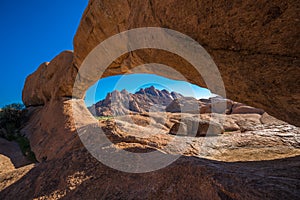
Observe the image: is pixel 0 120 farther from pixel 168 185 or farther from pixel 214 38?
pixel 214 38

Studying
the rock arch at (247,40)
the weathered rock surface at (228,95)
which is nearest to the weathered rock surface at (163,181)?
Answer: the weathered rock surface at (228,95)

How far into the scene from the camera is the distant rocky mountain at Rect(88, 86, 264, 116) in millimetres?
20819

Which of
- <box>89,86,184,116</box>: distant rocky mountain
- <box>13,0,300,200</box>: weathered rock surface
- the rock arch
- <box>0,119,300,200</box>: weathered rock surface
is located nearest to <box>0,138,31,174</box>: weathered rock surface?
<box>0,119,300,200</box>: weathered rock surface

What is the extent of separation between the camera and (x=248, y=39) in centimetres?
195

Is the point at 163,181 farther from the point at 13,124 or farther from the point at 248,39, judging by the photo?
the point at 13,124

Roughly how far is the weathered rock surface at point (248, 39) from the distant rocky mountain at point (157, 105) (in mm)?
14218

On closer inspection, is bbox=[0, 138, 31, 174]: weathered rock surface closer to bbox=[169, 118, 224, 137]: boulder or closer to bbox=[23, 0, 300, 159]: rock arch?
bbox=[169, 118, 224, 137]: boulder

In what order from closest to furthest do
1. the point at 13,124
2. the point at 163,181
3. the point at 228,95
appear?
the point at 163,181, the point at 228,95, the point at 13,124

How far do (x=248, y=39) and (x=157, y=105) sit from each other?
6281cm

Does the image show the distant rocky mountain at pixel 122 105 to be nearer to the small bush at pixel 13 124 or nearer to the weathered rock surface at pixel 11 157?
the small bush at pixel 13 124

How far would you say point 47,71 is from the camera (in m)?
12.4

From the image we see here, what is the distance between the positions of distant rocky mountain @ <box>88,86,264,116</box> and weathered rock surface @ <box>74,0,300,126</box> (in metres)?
14.2

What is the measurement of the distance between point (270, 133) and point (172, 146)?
13.7 ft

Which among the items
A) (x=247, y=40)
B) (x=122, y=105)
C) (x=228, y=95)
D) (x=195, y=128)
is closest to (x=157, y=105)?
(x=122, y=105)
